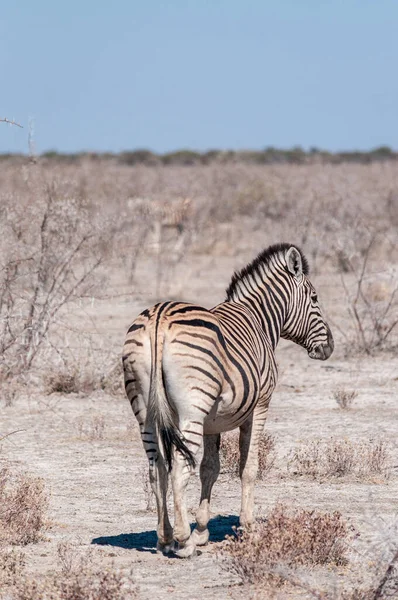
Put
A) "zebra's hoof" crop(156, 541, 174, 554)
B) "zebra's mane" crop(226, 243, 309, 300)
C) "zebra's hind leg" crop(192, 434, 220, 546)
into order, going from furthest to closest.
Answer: "zebra's mane" crop(226, 243, 309, 300) < "zebra's hind leg" crop(192, 434, 220, 546) < "zebra's hoof" crop(156, 541, 174, 554)

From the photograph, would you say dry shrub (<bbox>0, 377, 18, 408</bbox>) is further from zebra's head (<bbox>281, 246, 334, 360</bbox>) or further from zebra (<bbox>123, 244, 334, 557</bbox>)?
zebra (<bbox>123, 244, 334, 557</bbox>)

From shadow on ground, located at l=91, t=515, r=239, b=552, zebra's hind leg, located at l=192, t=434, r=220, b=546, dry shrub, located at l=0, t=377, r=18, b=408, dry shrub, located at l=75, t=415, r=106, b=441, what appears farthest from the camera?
dry shrub, located at l=0, t=377, r=18, b=408

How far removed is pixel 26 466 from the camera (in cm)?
886

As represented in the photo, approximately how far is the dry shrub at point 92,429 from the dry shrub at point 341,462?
185cm

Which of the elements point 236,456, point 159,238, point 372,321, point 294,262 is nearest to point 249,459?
point 294,262

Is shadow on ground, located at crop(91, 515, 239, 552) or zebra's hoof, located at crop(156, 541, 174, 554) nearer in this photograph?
zebra's hoof, located at crop(156, 541, 174, 554)

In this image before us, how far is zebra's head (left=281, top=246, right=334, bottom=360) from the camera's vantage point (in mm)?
7613

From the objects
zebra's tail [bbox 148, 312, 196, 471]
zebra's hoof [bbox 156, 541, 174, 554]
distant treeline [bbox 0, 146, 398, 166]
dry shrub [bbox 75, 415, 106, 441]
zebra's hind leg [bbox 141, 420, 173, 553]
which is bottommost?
dry shrub [bbox 75, 415, 106, 441]

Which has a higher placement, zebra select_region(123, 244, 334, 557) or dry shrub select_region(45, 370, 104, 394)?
zebra select_region(123, 244, 334, 557)

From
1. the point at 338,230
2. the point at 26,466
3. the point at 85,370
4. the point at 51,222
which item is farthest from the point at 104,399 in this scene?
the point at 338,230

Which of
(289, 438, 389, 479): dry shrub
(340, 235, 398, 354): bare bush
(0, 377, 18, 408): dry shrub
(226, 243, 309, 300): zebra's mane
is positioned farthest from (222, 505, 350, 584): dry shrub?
(340, 235, 398, 354): bare bush

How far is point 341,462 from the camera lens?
27.9 ft

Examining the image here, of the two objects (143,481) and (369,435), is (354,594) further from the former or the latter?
(369,435)

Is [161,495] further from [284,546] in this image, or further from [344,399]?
[344,399]
